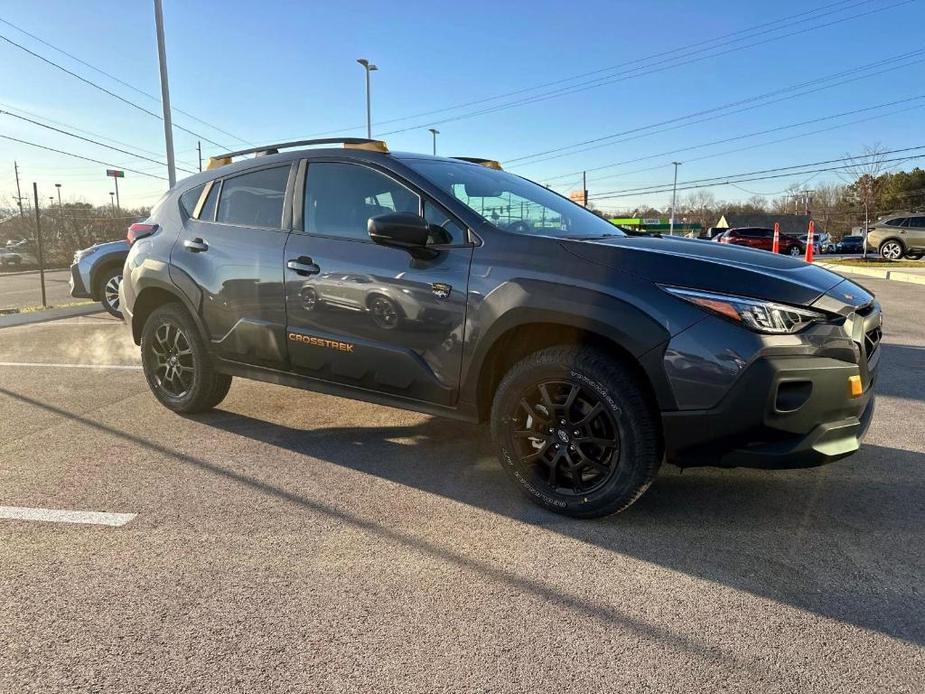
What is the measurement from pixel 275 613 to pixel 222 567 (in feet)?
1.45

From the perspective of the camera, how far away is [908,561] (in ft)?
8.51

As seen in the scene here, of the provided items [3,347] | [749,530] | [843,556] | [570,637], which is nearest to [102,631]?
[570,637]

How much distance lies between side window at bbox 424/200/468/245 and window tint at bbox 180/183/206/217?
6.83ft

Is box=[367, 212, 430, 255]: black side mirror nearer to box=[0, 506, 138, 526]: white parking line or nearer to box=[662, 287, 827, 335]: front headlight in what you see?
box=[662, 287, 827, 335]: front headlight

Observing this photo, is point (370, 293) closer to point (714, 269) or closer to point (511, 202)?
point (511, 202)

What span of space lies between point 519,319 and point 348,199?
55.8 inches

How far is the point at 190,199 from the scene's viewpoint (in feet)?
15.0

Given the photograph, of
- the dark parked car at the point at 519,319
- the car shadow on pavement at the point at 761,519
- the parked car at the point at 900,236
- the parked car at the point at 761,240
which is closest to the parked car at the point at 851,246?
the parked car at the point at 761,240

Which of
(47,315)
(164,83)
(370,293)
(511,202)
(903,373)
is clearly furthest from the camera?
(164,83)

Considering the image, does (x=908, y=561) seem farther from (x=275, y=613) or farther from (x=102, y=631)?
(x=102, y=631)

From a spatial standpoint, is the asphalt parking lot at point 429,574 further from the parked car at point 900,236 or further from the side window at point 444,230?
the parked car at point 900,236

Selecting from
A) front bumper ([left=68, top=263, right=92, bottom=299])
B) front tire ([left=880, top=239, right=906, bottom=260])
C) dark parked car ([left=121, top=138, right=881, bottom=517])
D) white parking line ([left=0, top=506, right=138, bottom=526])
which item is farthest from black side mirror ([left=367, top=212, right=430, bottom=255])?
front tire ([left=880, top=239, right=906, bottom=260])

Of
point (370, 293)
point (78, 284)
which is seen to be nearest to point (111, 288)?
point (78, 284)

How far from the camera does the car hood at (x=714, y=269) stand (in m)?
2.63
